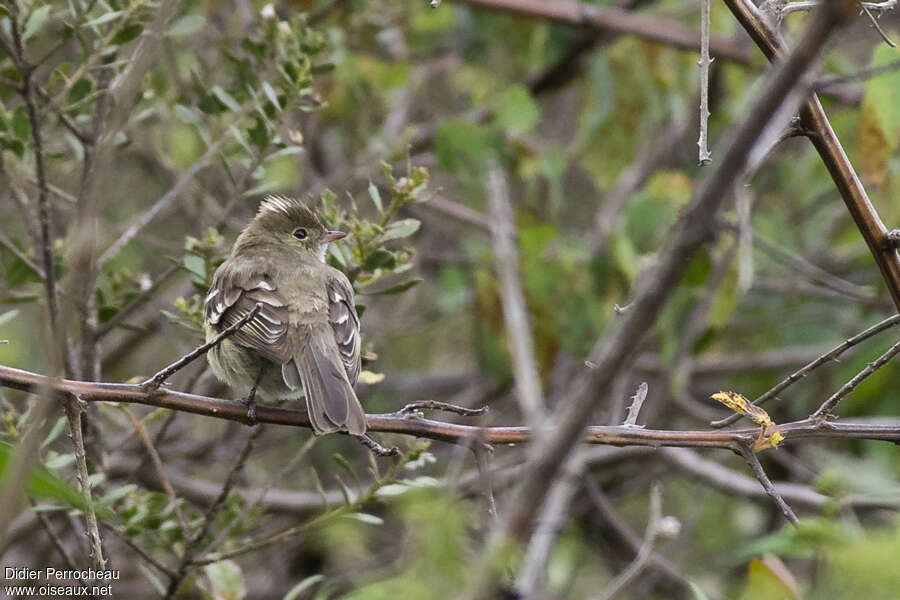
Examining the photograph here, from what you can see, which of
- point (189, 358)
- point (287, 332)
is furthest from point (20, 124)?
point (189, 358)

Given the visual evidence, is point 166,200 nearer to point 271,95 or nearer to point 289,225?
point 271,95

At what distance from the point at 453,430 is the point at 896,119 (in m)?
2.03

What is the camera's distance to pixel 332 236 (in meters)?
4.54

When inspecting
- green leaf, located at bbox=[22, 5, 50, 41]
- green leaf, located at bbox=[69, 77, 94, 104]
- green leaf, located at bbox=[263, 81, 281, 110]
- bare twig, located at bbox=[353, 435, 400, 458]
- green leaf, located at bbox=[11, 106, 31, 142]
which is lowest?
bare twig, located at bbox=[353, 435, 400, 458]

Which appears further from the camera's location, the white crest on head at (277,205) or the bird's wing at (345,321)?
the white crest on head at (277,205)

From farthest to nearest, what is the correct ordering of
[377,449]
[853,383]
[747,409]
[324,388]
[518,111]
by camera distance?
1. [518,111]
2. [324,388]
3. [377,449]
4. [747,409]
5. [853,383]

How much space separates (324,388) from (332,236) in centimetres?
110

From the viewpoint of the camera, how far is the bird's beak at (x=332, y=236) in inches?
173

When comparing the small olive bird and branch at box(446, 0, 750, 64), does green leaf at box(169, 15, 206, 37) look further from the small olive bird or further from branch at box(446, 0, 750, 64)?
branch at box(446, 0, 750, 64)

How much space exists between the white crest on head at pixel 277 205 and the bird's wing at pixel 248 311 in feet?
3.38

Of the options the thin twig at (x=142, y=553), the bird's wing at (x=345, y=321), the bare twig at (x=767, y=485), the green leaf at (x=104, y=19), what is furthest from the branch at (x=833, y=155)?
the thin twig at (x=142, y=553)

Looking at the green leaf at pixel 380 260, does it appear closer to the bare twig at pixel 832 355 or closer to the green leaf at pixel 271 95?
the green leaf at pixel 271 95

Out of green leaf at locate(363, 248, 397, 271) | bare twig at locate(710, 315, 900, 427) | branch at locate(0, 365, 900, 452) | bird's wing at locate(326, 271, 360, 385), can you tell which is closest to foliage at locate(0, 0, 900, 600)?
green leaf at locate(363, 248, 397, 271)

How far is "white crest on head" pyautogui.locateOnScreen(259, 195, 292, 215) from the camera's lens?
5199mm
